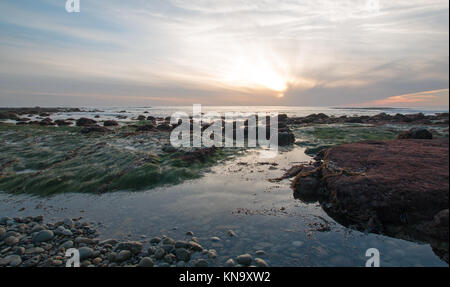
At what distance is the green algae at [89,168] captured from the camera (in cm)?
1125

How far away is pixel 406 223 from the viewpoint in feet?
18.0

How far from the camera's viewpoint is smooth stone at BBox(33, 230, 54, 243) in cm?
625

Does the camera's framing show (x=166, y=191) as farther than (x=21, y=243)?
Yes

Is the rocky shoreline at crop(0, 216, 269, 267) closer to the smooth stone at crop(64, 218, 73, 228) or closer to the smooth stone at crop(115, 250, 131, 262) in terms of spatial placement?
the smooth stone at crop(115, 250, 131, 262)

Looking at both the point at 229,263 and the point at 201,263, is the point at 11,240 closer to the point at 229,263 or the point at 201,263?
the point at 201,263

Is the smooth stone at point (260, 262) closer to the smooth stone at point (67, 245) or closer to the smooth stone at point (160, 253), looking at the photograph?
the smooth stone at point (160, 253)

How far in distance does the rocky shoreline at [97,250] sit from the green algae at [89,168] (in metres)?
4.29

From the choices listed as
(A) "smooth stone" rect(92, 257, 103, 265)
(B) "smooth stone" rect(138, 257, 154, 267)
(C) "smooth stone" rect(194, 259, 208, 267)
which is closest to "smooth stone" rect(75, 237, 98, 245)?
(A) "smooth stone" rect(92, 257, 103, 265)

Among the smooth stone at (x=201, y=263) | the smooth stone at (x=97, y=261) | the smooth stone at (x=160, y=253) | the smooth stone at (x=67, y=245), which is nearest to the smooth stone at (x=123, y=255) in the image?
the smooth stone at (x=97, y=261)

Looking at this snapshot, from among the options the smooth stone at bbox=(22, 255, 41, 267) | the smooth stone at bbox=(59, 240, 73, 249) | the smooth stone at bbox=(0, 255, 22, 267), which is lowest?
the smooth stone at bbox=(22, 255, 41, 267)
